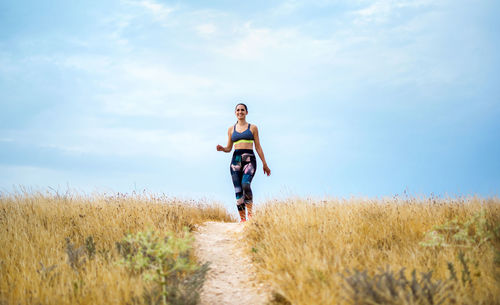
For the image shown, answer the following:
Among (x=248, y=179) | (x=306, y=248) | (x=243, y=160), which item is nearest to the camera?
(x=306, y=248)

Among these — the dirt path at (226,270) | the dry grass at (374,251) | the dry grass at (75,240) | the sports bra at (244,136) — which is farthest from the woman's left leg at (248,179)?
the dry grass at (75,240)

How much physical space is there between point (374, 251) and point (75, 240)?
571 cm

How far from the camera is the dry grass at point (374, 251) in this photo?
4.16m

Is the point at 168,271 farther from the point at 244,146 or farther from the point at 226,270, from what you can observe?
the point at 244,146

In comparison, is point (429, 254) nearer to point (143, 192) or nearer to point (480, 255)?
point (480, 255)

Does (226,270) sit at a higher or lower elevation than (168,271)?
lower

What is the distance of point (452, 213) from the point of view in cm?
738

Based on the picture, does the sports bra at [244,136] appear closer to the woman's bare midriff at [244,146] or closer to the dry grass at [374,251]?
the woman's bare midriff at [244,146]

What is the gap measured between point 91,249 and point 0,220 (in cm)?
339

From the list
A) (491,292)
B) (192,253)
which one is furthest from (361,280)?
(192,253)

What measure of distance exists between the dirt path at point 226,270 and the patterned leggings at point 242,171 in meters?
0.72

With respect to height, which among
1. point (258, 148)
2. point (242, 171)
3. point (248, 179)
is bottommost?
point (248, 179)

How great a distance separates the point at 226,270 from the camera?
6.76 meters

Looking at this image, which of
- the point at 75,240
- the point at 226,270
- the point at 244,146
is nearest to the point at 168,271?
the point at 226,270
